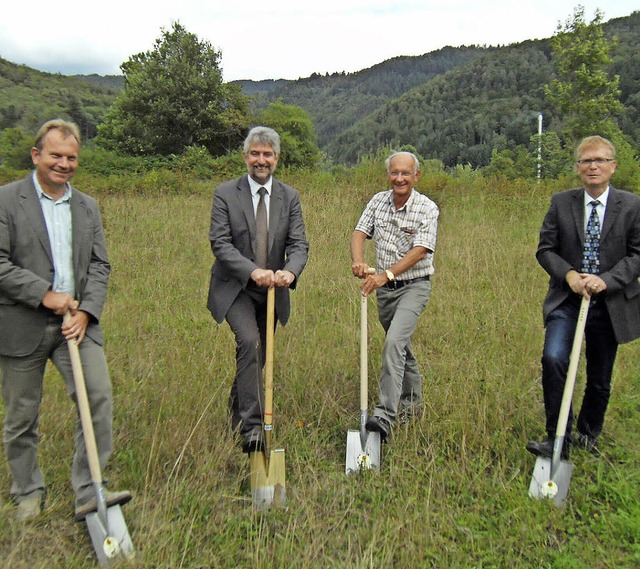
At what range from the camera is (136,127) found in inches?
1029

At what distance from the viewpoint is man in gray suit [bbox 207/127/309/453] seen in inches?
134

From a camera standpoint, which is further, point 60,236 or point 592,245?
point 592,245

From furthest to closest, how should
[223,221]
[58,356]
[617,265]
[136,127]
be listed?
[136,127] → [223,221] → [617,265] → [58,356]

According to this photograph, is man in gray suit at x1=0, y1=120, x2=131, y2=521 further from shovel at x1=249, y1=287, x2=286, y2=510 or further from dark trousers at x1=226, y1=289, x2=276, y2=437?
dark trousers at x1=226, y1=289, x2=276, y2=437

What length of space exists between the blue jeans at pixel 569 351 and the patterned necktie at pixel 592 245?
197 mm

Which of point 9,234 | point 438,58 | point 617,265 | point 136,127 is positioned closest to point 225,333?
point 9,234

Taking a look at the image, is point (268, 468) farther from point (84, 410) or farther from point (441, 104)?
point (441, 104)

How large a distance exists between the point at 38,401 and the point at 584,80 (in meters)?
19.7

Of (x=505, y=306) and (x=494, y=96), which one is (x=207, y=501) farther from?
(x=494, y=96)

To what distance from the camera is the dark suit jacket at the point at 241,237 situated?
347 centimetres

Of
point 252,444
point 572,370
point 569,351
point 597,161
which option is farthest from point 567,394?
point 252,444

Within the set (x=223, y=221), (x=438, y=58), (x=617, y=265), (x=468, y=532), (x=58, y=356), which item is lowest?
(x=468, y=532)

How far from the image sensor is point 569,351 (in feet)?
11.2

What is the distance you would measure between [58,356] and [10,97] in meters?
77.2
